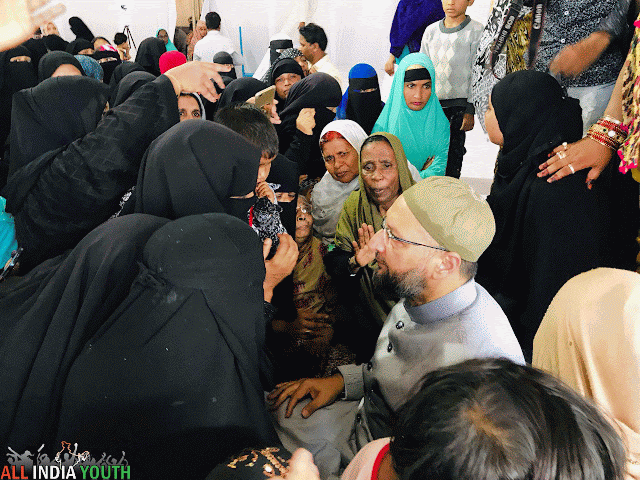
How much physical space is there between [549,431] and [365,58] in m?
6.24

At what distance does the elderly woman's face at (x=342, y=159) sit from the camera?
2779 millimetres

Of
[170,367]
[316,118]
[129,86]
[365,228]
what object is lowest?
[365,228]

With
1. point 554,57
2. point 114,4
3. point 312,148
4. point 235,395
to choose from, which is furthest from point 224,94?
point 114,4

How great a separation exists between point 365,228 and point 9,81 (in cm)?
311

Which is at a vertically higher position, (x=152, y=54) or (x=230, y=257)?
(x=152, y=54)

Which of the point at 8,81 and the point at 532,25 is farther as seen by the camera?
the point at 8,81

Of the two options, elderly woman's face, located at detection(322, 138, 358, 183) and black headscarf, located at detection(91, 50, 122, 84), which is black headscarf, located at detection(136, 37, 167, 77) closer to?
black headscarf, located at detection(91, 50, 122, 84)

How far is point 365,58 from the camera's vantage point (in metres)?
6.32

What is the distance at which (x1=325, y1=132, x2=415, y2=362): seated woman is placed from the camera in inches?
86.0

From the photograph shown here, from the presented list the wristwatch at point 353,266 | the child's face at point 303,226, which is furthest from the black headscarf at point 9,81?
the wristwatch at point 353,266

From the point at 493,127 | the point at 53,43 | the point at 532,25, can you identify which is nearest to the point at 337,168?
the point at 493,127

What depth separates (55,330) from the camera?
1.12 meters

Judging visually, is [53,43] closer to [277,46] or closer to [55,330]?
[277,46]

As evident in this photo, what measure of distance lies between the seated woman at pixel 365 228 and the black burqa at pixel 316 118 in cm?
92
